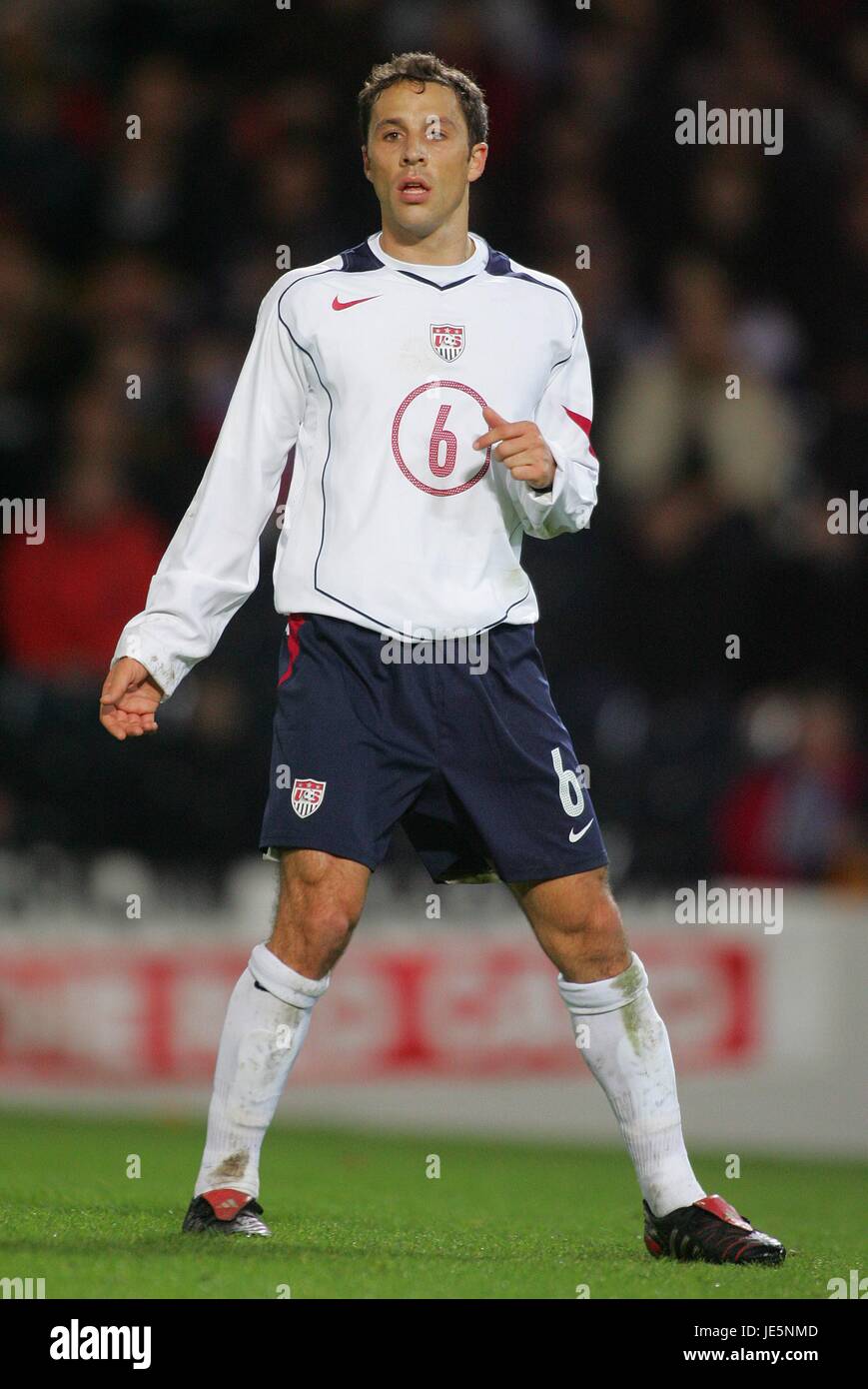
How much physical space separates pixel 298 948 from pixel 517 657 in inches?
30.3

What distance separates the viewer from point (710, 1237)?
413 centimetres

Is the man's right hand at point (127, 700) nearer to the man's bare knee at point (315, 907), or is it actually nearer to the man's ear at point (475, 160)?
the man's bare knee at point (315, 907)

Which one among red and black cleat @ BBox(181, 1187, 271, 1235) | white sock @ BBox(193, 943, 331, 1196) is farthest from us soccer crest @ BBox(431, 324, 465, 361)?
red and black cleat @ BBox(181, 1187, 271, 1235)

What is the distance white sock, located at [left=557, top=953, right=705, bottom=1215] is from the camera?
4.26 meters

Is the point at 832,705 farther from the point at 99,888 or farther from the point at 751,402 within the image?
the point at 99,888

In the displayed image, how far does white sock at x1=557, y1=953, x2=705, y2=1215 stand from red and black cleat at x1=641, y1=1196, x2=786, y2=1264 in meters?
0.05

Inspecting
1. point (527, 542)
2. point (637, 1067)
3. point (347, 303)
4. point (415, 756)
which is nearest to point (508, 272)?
point (347, 303)

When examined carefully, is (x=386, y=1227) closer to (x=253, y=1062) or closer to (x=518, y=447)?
(x=253, y=1062)

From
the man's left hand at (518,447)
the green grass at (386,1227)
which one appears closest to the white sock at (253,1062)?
the green grass at (386,1227)

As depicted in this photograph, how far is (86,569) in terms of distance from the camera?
8.75 metres

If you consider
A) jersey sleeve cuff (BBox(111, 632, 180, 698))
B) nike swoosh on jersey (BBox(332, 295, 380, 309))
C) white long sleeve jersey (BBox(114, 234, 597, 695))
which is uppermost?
nike swoosh on jersey (BBox(332, 295, 380, 309))

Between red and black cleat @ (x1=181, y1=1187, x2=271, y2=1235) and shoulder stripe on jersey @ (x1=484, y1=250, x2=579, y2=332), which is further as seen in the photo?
shoulder stripe on jersey @ (x1=484, y1=250, x2=579, y2=332)

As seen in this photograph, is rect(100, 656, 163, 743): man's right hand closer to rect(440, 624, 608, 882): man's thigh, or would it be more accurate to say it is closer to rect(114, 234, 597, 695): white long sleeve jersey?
rect(114, 234, 597, 695): white long sleeve jersey

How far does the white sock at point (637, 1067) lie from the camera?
4258 millimetres
